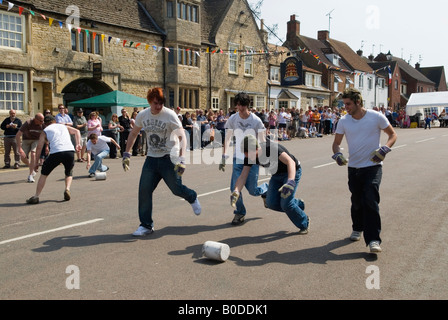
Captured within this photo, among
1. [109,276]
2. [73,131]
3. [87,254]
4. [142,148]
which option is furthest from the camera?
[142,148]

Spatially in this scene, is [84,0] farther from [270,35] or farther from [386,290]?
[386,290]

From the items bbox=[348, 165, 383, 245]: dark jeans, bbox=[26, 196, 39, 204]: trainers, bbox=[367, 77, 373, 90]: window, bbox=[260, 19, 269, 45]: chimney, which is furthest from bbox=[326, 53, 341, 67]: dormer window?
bbox=[348, 165, 383, 245]: dark jeans

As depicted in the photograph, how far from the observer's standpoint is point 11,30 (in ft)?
64.0

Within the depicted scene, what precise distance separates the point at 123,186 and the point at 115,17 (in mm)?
17386

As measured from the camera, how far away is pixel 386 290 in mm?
4191

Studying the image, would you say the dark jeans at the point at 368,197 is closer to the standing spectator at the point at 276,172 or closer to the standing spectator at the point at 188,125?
the standing spectator at the point at 276,172

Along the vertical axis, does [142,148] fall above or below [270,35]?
below

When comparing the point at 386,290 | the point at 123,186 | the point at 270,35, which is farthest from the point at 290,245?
the point at 270,35

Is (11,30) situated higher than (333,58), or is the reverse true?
(333,58)

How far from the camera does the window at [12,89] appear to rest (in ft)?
64.2

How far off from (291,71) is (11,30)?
77.6 feet

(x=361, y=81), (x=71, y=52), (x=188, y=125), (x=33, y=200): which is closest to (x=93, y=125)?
(x=188, y=125)

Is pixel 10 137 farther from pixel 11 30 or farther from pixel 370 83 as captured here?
pixel 370 83

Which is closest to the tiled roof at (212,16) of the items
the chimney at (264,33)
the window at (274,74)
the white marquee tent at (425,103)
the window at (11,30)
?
the chimney at (264,33)
